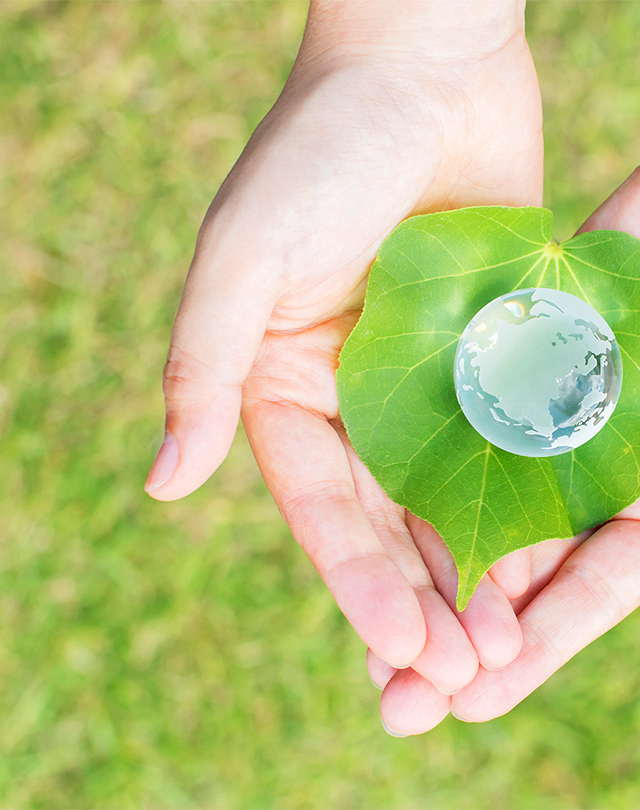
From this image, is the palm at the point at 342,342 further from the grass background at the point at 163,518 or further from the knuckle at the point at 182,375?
the grass background at the point at 163,518

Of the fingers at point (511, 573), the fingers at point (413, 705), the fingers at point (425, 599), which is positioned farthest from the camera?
the fingers at point (511, 573)

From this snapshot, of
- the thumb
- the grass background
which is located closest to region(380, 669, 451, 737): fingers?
the thumb

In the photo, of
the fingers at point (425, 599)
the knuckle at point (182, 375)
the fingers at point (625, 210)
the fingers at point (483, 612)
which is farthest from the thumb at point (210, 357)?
the fingers at point (625, 210)

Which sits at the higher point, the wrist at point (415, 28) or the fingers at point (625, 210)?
the wrist at point (415, 28)

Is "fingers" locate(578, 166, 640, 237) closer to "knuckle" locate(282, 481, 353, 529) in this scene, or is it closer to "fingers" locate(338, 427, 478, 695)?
"fingers" locate(338, 427, 478, 695)

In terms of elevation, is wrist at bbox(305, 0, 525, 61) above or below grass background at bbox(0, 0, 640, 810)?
above

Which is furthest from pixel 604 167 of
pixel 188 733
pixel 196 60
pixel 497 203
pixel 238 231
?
pixel 188 733

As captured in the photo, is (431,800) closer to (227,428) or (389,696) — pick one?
(389,696)
